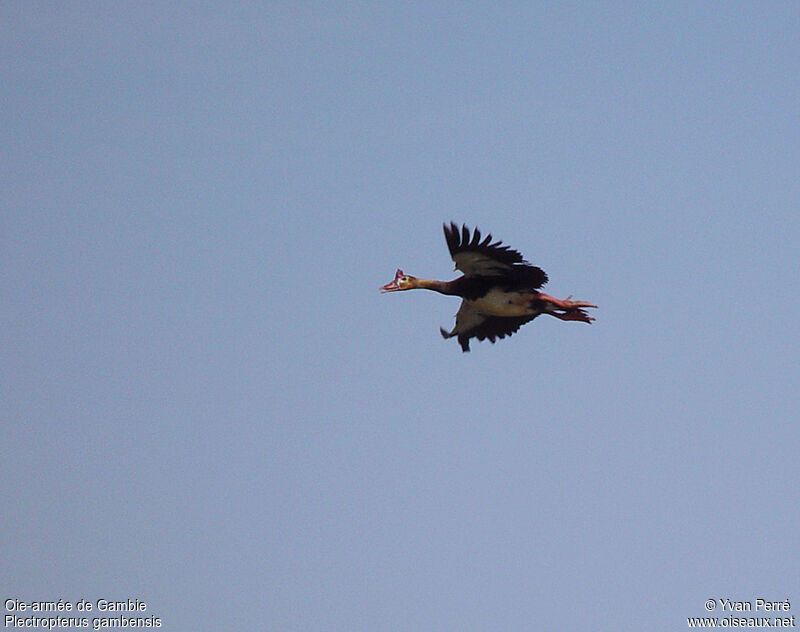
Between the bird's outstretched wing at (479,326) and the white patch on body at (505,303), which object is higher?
the bird's outstretched wing at (479,326)

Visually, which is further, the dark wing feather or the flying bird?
the dark wing feather

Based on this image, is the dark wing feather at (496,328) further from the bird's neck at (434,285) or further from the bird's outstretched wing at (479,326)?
the bird's neck at (434,285)

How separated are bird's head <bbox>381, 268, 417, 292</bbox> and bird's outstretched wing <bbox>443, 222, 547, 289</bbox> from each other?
1.49m

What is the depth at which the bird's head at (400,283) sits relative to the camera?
23562 mm

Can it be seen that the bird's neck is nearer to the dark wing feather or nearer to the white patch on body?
the white patch on body

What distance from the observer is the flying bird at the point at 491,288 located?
70.8 feet

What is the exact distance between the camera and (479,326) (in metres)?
24.6

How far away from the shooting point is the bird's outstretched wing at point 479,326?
79.6 feet

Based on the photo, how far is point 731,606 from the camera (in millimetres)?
21438

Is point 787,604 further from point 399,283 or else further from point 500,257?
point 399,283

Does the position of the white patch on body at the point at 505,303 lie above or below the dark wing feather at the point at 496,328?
below

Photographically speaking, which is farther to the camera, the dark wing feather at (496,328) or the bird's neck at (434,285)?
the dark wing feather at (496,328)

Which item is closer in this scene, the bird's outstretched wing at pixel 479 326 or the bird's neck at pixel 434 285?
the bird's neck at pixel 434 285

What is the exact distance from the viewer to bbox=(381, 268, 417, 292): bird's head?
928 inches
